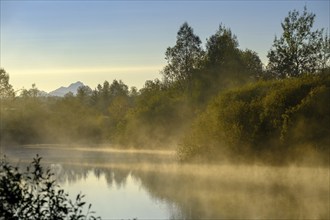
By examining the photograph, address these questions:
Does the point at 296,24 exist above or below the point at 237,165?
above

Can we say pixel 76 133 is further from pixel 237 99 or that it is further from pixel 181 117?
pixel 237 99

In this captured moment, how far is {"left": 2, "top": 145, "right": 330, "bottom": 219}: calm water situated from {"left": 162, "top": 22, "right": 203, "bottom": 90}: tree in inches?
809

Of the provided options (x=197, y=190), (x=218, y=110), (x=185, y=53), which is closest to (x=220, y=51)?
(x=185, y=53)

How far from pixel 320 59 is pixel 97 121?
5066 centimetres

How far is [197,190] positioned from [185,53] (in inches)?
1571

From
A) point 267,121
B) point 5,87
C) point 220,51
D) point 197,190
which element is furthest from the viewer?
point 5,87

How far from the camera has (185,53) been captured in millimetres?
75312

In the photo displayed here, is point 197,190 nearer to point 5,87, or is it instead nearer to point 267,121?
point 267,121

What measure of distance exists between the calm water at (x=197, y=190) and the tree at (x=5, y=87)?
5563 cm

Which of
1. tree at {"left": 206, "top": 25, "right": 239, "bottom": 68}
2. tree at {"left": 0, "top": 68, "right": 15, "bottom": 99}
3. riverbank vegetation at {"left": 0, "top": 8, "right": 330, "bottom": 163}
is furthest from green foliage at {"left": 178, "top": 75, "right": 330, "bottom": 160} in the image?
tree at {"left": 0, "top": 68, "right": 15, "bottom": 99}

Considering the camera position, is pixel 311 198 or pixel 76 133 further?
pixel 76 133

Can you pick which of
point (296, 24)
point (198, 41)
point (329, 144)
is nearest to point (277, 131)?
point (329, 144)

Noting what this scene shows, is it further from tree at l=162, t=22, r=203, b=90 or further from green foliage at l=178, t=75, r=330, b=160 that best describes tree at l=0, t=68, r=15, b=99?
green foliage at l=178, t=75, r=330, b=160

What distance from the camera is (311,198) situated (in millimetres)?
32281
